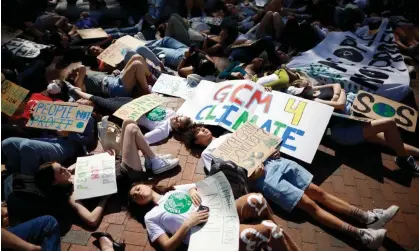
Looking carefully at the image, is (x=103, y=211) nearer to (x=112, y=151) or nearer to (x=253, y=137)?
(x=112, y=151)

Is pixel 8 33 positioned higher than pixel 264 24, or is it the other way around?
pixel 264 24

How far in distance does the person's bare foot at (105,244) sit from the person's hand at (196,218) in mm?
938

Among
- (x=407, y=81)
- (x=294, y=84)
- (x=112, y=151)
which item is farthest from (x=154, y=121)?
(x=407, y=81)

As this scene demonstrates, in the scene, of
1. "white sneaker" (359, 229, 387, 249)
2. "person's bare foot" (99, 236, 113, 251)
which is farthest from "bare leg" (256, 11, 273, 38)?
"person's bare foot" (99, 236, 113, 251)

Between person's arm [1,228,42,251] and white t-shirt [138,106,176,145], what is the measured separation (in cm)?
218

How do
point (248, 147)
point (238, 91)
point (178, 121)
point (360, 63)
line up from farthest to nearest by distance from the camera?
point (360, 63) → point (238, 91) → point (178, 121) → point (248, 147)

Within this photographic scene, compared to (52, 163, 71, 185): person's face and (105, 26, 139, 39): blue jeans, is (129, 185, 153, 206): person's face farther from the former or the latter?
(105, 26, 139, 39): blue jeans

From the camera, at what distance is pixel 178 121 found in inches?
193

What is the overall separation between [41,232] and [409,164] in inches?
186

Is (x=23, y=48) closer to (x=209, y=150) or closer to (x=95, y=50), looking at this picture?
(x=95, y=50)

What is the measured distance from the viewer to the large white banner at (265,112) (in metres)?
4.54

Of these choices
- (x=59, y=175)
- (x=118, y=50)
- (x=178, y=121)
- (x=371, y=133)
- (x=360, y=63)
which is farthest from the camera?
(x=118, y=50)

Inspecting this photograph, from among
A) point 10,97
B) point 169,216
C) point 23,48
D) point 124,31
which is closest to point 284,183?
point 169,216

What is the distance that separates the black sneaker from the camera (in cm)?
A: 456
